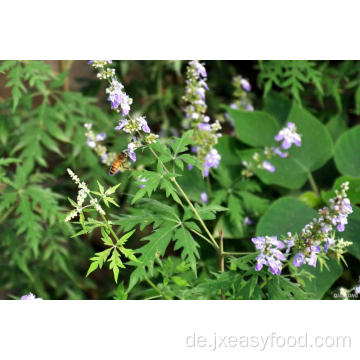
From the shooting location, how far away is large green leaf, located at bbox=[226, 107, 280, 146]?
172 centimetres

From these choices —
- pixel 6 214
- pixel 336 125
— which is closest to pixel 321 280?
pixel 336 125

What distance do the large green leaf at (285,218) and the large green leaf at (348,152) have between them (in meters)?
0.26

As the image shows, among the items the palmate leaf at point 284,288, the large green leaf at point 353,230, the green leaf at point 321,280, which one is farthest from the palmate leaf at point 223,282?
the large green leaf at point 353,230

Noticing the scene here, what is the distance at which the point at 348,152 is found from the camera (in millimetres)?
1652

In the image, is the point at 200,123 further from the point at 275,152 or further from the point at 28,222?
the point at 28,222

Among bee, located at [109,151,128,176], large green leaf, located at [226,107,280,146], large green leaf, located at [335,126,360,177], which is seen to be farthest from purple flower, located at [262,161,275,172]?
bee, located at [109,151,128,176]

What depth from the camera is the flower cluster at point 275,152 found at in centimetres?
151

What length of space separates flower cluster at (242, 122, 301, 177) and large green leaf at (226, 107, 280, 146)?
0.16 feet

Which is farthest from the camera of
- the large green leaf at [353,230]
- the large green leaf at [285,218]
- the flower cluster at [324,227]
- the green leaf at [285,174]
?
the green leaf at [285,174]

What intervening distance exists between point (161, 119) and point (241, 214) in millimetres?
756

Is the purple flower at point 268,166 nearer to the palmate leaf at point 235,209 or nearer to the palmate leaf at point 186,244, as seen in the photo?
the palmate leaf at point 235,209

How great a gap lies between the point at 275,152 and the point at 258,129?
6.1 inches

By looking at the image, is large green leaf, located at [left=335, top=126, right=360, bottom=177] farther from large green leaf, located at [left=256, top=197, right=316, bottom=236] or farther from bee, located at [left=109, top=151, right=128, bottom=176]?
bee, located at [left=109, top=151, right=128, bottom=176]

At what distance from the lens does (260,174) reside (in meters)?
1.67
